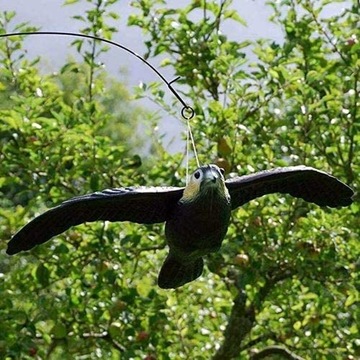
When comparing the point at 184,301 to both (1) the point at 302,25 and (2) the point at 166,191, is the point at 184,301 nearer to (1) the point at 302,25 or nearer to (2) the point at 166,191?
(1) the point at 302,25

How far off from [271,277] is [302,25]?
2.65 ft

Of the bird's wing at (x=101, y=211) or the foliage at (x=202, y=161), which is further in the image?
the foliage at (x=202, y=161)

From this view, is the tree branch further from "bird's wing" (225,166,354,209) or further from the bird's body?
the bird's body

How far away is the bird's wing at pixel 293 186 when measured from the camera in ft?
3.45

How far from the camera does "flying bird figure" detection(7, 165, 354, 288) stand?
95 centimetres

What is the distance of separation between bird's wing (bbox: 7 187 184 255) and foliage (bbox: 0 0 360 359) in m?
1.19

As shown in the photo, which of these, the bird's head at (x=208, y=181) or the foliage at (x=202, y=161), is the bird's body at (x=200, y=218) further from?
the foliage at (x=202, y=161)

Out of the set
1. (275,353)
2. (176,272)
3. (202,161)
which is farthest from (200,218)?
(275,353)

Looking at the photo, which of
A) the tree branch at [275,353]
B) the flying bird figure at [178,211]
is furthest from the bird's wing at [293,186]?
the tree branch at [275,353]

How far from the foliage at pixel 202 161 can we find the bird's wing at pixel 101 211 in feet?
3.89

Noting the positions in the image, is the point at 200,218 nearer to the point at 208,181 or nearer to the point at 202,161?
the point at 208,181

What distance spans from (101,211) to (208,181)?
16cm

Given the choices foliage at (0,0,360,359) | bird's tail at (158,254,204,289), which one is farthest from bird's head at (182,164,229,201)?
foliage at (0,0,360,359)

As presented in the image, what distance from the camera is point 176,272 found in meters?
1.11
